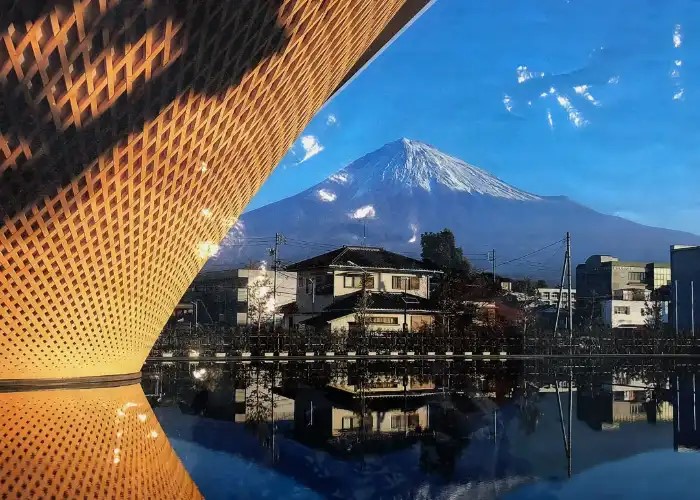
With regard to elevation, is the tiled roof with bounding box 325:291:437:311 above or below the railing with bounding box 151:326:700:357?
above

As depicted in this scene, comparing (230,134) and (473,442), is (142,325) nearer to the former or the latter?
(230,134)

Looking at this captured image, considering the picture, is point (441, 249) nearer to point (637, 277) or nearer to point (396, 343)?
point (637, 277)

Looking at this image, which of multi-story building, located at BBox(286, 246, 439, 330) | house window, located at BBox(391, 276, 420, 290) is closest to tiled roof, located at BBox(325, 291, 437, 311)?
multi-story building, located at BBox(286, 246, 439, 330)

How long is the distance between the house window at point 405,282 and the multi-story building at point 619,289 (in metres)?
16.4

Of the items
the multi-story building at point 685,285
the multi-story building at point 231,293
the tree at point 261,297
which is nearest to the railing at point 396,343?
the multi-story building at point 685,285

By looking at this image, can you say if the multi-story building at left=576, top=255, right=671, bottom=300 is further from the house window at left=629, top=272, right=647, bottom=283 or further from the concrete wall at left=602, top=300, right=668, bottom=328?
the concrete wall at left=602, top=300, right=668, bottom=328

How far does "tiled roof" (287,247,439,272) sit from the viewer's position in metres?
37.1

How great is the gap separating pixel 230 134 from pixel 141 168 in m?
1.51

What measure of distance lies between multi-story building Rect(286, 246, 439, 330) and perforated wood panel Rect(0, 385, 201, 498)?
24.1m

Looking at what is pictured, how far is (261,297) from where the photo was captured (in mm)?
40906

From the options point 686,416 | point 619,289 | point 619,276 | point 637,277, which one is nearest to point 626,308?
point 619,289

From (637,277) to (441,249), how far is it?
16.4 meters

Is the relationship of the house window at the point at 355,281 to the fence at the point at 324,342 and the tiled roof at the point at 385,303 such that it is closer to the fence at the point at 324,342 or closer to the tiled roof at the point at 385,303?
the tiled roof at the point at 385,303

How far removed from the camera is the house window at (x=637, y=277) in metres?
53.9
